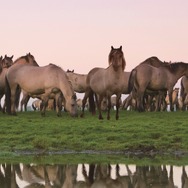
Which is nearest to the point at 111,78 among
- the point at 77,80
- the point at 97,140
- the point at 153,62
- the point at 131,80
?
the point at 97,140

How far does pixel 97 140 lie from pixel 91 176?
18.5 feet

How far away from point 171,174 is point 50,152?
4.75 meters

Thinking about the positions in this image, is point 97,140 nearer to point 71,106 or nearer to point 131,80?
point 71,106

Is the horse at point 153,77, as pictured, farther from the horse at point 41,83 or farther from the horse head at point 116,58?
the horse head at point 116,58

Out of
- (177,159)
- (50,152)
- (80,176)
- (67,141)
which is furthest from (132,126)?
(80,176)

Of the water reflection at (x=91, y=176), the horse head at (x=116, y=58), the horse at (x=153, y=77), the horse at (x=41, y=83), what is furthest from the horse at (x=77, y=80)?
the water reflection at (x=91, y=176)

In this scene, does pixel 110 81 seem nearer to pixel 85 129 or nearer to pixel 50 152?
pixel 85 129

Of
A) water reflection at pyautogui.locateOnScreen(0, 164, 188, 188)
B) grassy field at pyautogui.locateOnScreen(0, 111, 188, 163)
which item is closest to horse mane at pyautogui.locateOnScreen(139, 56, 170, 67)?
grassy field at pyautogui.locateOnScreen(0, 111, 188, 163)

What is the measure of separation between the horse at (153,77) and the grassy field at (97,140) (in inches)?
391

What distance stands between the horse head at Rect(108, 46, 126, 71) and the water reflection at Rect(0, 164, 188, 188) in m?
10.4

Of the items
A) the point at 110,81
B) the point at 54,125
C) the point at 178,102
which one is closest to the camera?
the point at 54,125

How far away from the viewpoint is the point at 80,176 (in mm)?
10969

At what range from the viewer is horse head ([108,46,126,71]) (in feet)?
73.3

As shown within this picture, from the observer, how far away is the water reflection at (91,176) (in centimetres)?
1009
